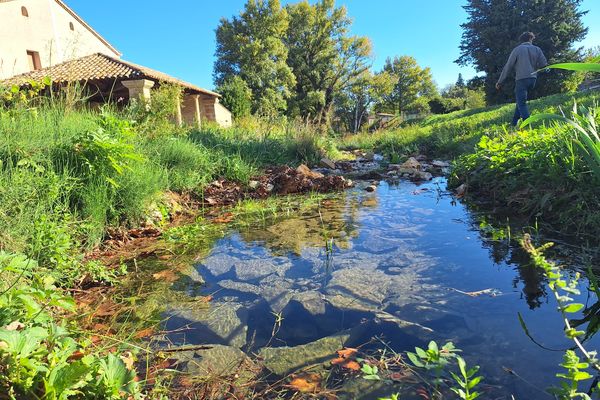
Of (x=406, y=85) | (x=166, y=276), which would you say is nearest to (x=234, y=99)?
(x=166, y=276)

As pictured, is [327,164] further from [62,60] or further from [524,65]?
[62,60]

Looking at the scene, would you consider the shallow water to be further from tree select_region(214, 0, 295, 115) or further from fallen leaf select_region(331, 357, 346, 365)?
tree select_region(214, 0, 295, 115)

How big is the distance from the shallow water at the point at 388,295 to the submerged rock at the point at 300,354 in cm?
4

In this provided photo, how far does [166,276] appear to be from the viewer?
2.16 meters

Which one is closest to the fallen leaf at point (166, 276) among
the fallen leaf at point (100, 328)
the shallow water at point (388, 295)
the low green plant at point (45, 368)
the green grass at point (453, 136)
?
the shallow water at point (388, 295)

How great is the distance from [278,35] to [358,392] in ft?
109

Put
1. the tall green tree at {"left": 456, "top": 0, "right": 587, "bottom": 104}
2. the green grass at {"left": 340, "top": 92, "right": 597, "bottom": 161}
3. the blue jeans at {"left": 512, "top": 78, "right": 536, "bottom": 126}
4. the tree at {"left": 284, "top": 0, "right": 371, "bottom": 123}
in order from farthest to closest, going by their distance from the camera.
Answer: the tree at {"left": 284, "top": 0, "right": 371, "bottom": 123} < the tall green tree at {"left": 456, "top": 0, "right": 587, "bottom": 104} < the green grass at {"left": 340, "top": 92, "right": 597, "bottom": 161} < the blue jeans at {"left": 512, "top": 78, "right": 536, "bottom": 126}

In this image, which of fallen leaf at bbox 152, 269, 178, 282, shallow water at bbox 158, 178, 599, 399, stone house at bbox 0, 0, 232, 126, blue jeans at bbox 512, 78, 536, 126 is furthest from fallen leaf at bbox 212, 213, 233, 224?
stone house at bbox 0, 0, 232, 126

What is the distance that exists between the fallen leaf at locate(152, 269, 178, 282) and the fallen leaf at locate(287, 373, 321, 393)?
117 cm

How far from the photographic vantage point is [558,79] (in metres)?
22.7

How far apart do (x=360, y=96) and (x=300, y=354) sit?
36.2 m

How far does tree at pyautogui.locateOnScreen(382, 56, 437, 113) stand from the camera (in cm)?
4647

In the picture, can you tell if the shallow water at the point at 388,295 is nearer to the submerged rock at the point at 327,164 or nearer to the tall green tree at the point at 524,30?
the submerged rock at the point at 327,164

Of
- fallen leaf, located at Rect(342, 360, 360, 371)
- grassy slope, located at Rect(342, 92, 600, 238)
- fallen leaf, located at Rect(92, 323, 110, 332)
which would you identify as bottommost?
fallen leaf, located at Rect(342, 360, 360, 371)
